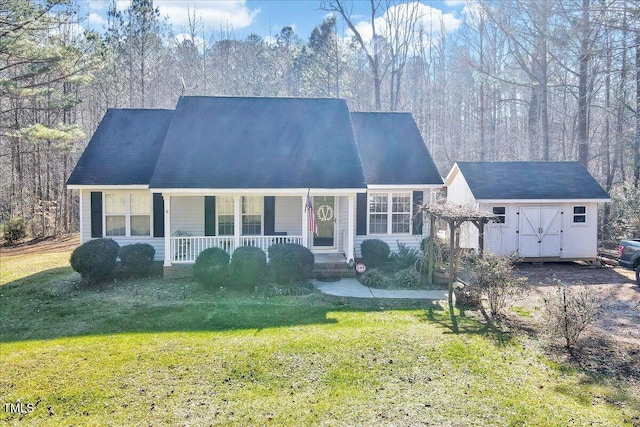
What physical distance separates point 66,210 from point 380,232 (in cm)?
1901

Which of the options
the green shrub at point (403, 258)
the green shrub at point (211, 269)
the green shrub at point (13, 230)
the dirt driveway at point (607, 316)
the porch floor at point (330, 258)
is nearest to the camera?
the dirt driveway at point (607, 316)

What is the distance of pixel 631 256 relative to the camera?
38.8 ft

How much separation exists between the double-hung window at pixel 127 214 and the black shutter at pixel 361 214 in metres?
6.77

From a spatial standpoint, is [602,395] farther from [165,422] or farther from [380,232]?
[380,232]

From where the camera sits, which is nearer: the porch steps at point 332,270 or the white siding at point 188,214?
the porch steps at point 332,270

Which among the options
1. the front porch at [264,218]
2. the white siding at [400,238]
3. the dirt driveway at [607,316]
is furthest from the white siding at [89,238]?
the dirt driveway at [607,316]

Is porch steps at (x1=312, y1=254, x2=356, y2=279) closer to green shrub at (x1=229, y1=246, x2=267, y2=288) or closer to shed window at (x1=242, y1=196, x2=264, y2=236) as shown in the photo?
green shrub at (x1=229, y1=246, x2=267, y2=288)

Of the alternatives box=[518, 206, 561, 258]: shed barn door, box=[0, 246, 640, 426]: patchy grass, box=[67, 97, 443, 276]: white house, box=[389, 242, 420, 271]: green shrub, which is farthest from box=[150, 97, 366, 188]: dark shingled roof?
box=[518, 206, 561, 258]: shed barn door

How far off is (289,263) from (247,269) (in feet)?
3.64

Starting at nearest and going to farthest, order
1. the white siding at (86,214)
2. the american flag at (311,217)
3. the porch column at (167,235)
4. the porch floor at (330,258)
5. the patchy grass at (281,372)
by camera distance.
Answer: the patchy grass at (281,372) < the american flag at (311,217) < the porch column at (167,235) < the porch floor at (330,258) < the white siding at (86,214)

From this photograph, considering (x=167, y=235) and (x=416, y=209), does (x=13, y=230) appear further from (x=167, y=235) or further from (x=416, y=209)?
(x=416, y=209)

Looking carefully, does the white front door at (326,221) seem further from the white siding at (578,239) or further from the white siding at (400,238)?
the white siding at (578,239)

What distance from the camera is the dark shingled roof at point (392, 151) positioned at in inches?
553

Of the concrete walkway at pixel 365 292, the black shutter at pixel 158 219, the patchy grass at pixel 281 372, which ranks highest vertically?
the black shutter at pixel 158 219
